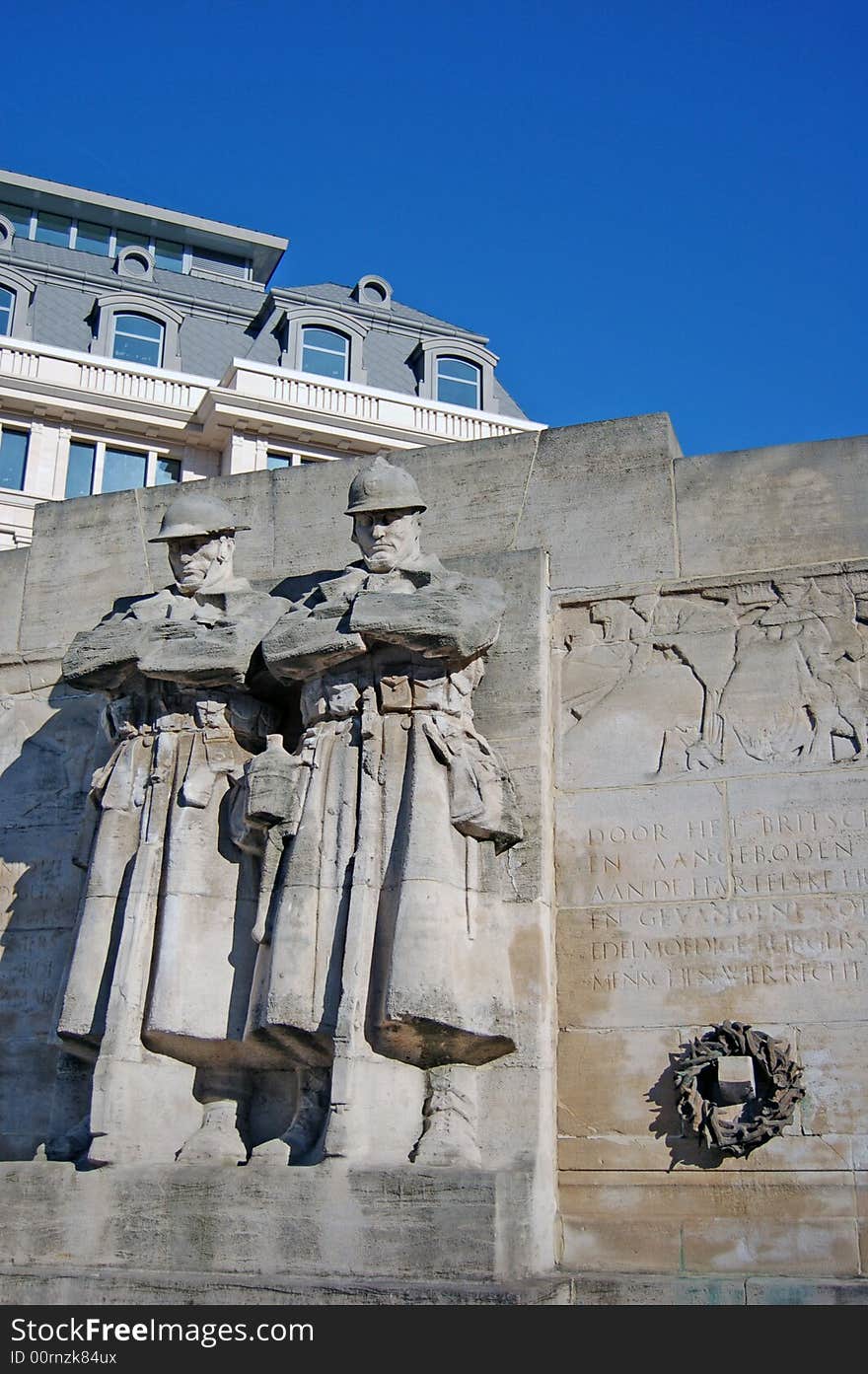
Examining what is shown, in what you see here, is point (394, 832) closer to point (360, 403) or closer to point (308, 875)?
point (308, 875)

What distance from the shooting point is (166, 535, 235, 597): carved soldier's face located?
35.4 ft

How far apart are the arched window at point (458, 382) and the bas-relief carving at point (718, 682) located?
3894 centimetres

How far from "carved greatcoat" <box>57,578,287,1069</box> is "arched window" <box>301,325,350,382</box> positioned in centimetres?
3797

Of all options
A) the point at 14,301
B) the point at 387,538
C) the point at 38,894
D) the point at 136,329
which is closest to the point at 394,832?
the point at 387,538

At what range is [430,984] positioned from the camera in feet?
28.6

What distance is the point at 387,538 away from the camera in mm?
10188

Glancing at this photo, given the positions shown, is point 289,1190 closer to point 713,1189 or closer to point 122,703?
point 713,1189

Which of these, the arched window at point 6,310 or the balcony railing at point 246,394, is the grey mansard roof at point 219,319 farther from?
the balcony railing at point 246,394

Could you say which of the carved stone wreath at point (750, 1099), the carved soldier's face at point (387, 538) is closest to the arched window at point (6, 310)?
the carved soldier's face at point (387, 538)

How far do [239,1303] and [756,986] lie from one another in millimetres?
3405

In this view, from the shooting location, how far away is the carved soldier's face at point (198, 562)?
425 inches
